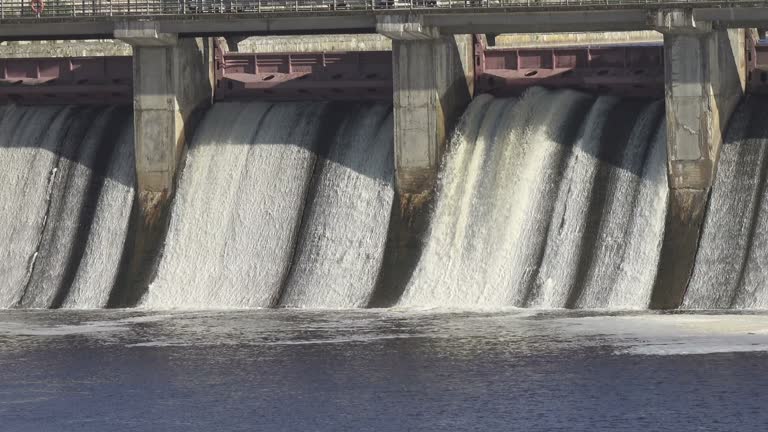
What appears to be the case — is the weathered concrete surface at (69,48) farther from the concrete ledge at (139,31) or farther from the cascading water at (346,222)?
the cascading water at (346,222)

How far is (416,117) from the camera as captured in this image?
7094 cm

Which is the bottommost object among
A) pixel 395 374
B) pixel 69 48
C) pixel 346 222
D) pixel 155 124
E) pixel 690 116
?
pixel 395 374

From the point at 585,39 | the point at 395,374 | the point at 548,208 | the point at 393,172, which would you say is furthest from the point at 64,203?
the point at 585,39

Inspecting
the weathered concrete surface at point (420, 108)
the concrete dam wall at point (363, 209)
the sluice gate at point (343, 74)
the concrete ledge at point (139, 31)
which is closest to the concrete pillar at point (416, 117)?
the weathered concrete surface at point (420, 108)

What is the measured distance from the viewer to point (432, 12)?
6988cm

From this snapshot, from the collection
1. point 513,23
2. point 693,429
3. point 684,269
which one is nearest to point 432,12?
point 513,23

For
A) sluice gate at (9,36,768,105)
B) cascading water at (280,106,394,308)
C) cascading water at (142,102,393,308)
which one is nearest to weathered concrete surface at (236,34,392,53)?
sluice gate at (9,36,768,105)

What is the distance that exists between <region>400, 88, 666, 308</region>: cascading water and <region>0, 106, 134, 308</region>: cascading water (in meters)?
14.2

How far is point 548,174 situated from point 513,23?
6083mm

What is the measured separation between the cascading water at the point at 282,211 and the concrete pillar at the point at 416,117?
99 cm

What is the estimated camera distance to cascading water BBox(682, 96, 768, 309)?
204 feet

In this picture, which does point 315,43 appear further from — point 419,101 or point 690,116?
point 690,116

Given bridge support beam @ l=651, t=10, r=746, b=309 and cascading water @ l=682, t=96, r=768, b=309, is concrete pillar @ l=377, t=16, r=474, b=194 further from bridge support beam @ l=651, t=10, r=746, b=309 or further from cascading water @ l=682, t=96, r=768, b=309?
cascading water @ l=682, t=96, r=768, b=309

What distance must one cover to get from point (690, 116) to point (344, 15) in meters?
14.9
